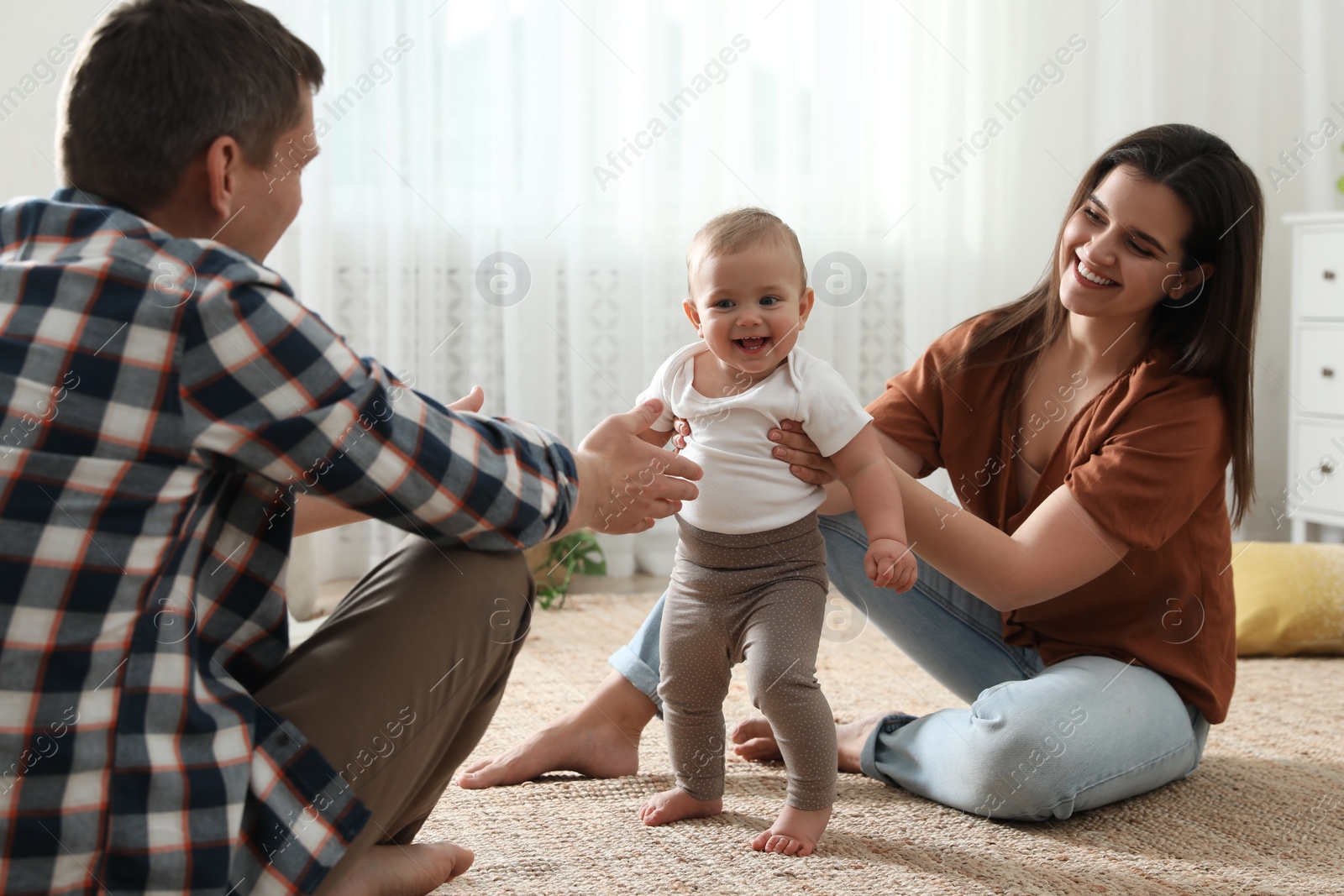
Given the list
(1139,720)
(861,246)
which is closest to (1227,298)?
(1139,720)


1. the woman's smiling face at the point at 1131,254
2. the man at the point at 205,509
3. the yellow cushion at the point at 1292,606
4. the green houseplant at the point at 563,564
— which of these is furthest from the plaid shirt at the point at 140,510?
the yellow cushion at the point at 1292,606

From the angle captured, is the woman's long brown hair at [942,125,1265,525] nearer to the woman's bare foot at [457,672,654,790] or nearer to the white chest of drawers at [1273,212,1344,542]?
the woman's bare foot at [457,672,654,790]

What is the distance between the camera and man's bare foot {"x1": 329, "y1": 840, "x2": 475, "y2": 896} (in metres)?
1.00

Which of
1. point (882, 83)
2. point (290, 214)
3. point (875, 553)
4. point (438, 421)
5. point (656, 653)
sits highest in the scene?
point (882, 83)

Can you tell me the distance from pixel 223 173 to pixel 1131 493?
0.96 metres

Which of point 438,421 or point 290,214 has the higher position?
point 290,214

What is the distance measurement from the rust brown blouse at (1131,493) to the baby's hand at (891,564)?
0.94 feet

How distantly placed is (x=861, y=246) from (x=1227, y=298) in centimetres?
176

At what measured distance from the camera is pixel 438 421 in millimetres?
859

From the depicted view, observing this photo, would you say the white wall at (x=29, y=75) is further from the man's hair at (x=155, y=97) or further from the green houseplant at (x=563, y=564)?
the man's hair at (x=155, y=97)

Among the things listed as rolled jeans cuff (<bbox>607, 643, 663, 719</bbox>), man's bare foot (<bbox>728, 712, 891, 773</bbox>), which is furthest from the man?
man's bare foot (<bbox>728, 712, 891, 773</bbox>)

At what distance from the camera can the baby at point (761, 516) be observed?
1182 millimetres

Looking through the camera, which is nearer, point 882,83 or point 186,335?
point 186,335

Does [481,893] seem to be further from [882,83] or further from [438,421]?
[882,83]
